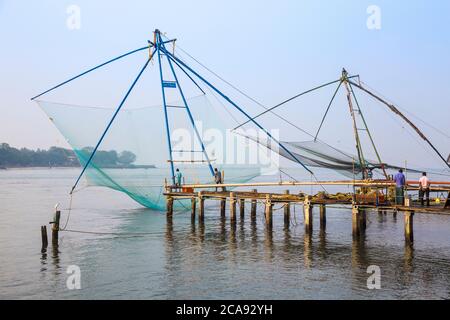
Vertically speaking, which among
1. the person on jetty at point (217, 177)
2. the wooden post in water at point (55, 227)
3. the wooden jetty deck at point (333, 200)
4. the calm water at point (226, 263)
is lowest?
the calm water at point (226, 263)

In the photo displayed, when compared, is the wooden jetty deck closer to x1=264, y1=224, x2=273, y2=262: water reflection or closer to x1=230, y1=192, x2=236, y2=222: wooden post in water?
x1=230, y1=192, x2=236, y2=222: wooden post in water

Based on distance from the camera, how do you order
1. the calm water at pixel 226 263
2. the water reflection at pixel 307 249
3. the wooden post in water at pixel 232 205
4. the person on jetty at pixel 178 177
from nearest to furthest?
the calm water at pixel 226 263 < the water reflection at pixel 307 249 < the wooden post in water at pixel 232 205 < the person on jetty at pixel 178 177

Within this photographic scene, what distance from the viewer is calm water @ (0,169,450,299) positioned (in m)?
12.1

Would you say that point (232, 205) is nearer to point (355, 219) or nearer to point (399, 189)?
point (355, 219)

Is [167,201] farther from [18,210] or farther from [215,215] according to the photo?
[18,210]

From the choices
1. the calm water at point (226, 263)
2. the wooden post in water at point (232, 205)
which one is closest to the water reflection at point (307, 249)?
the calm water at point (226, 263)

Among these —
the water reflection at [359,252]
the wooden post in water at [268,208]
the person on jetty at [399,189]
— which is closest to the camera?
the water reflection at [359,252]

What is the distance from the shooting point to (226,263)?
15141mm

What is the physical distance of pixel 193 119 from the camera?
23281 millimetres

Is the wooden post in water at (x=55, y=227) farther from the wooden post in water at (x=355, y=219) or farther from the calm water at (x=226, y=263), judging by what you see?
the wooden post in water at (x=355, y=219)

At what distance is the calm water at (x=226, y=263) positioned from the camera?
39.8 ft

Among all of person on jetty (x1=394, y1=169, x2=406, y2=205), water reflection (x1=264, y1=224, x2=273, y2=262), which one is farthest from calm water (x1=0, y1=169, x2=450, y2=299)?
person on jetty (x1=394, y1=169, x2=406, y2=205)
